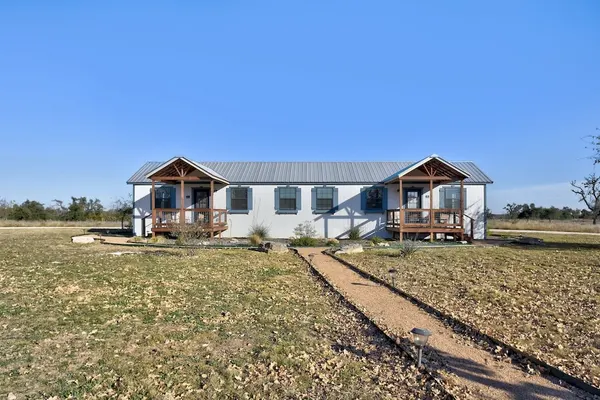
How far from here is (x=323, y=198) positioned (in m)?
19.5

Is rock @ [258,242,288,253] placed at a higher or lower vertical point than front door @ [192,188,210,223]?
lower

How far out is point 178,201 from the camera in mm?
19656

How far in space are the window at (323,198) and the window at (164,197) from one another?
729 centimetres

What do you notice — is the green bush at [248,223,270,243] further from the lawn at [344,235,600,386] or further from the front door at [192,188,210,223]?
the lawn at [344,235,600,386]

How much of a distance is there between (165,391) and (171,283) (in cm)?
483

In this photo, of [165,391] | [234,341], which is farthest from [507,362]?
[165,391]

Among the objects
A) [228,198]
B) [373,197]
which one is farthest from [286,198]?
[373,197]

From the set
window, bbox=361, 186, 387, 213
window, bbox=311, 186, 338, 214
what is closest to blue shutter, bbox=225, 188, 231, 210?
window, bbox=311, 186, 338, 214

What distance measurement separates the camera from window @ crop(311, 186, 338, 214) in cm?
1944

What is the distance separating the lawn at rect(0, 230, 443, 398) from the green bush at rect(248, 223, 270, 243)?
989cm

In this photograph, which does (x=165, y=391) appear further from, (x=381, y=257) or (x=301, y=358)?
(x=381, y=257)

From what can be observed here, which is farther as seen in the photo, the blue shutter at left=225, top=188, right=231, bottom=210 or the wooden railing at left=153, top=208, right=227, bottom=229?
the blue shutter at left=225, top=188, right=231, bottom=210

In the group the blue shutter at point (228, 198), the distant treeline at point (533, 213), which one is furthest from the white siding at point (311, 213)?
the distant treeline at point (533, 213)

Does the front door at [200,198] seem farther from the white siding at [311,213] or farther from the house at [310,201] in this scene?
the white siding at [311,213]
